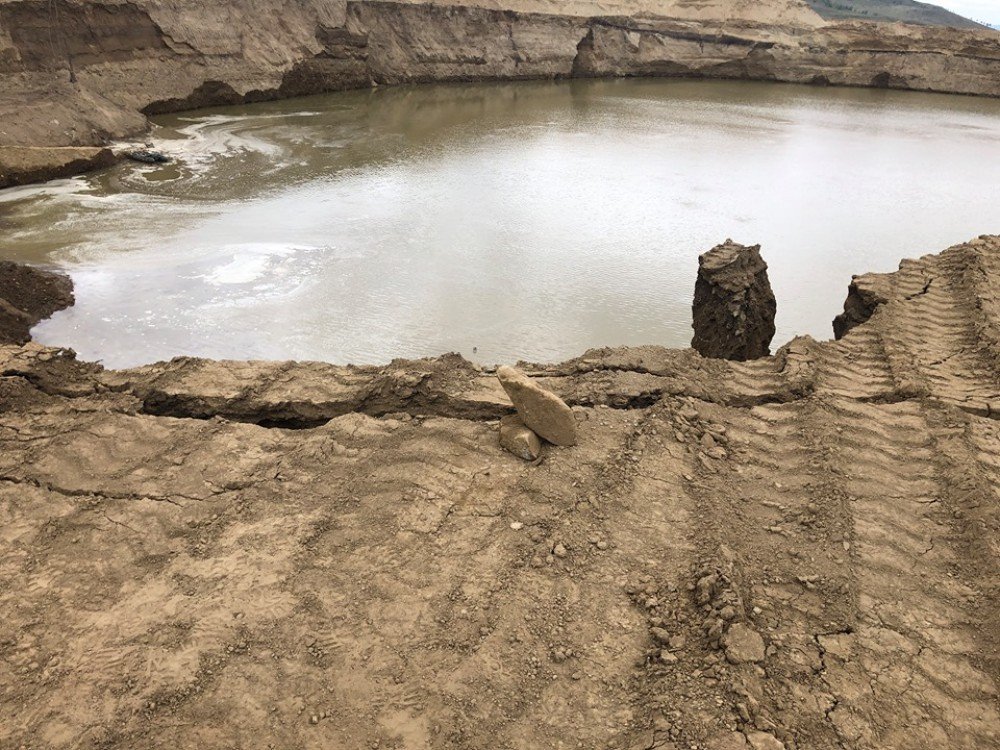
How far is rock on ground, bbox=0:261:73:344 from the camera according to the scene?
16.5 feet

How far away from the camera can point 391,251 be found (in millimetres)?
6762

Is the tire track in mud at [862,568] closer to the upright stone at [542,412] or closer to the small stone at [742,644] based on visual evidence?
the small stone at [742,644]

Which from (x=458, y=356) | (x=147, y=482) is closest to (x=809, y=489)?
(x=458, y=356)

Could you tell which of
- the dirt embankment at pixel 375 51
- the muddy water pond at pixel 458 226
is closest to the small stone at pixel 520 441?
the muddy water pond at pixel 458 226

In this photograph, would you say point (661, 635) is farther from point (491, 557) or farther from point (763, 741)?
point (491, 557)

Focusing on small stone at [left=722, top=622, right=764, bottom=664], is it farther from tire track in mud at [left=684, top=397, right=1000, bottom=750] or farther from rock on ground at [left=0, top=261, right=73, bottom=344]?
rock on ground at [left=0, top=261, right=73, bottom=344]

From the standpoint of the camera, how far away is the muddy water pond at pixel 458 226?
5.42 metres

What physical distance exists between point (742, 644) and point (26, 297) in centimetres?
562

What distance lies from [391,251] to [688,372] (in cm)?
390

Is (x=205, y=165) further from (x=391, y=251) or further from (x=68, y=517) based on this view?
(x=68, y=517)

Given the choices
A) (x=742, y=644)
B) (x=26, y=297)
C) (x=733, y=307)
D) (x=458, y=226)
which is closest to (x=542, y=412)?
(x=742, y=644)

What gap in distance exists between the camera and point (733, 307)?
Answer: 4.50 m

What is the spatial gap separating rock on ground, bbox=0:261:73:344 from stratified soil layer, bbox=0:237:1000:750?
6.06ft

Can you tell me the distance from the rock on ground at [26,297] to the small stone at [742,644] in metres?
5.04
